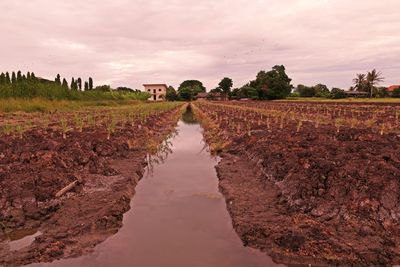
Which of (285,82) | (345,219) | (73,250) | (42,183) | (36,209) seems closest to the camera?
(73,250)

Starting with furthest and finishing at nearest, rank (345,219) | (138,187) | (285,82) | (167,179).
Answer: (285,82) < (167,179) < (138,187) < (345,219)

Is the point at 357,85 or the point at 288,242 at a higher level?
the point at 357,85

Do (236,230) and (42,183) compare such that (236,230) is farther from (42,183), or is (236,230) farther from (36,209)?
(42,183)

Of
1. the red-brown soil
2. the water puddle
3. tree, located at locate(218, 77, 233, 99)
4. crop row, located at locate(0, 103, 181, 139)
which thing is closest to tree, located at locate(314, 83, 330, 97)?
tree, located at locate(218, 77, 233, 99)

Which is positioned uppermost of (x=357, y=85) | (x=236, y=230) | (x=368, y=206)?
(x=357, y=85)

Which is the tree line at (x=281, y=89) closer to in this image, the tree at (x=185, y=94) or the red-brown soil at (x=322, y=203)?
the tree at (x=185, y=94)


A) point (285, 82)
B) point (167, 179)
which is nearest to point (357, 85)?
point (285, 82)

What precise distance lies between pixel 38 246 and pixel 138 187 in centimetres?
277

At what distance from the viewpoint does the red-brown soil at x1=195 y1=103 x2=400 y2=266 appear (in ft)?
12.0

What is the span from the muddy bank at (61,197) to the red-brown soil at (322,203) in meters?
1.95

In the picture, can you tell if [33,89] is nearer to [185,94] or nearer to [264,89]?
[264,89]

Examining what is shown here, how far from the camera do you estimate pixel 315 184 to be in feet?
16.4

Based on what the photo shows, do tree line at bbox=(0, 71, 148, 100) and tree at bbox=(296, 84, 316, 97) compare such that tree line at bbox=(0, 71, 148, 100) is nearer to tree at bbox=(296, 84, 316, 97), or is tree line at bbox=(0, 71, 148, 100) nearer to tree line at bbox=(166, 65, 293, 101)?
tree line at bbox=(166, 65, 293, 101)

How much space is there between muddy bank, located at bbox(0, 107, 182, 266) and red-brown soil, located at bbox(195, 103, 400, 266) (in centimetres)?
195
